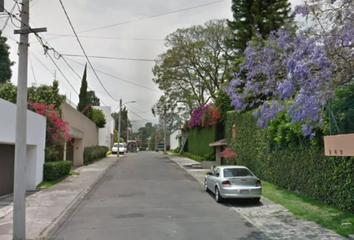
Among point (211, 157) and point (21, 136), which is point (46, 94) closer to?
point (21, 136)

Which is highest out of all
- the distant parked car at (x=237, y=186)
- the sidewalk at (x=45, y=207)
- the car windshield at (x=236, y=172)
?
the car windshield at (x=236, y=172)

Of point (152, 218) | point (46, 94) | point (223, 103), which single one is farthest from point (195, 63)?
point (152, 218)

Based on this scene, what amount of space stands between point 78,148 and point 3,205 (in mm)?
17482

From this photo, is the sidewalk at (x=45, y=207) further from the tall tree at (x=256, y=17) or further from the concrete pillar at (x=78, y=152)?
the tall tree at (x=256, y=17)

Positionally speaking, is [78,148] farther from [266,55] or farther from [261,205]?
[266,55]

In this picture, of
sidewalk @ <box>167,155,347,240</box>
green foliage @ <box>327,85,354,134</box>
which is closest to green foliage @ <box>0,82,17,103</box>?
sidewalk @ <box>167,155,347,240</box>

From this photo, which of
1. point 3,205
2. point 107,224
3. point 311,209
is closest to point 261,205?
point 311,209

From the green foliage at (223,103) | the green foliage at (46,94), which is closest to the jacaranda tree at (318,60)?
the green foliage at (46,94)

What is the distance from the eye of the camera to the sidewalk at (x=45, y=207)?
8620mm

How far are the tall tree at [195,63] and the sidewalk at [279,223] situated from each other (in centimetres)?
2330

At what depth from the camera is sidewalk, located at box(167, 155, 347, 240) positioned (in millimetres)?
8234

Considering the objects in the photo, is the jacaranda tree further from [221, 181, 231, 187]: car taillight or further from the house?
the house

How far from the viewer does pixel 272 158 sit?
1689 cm

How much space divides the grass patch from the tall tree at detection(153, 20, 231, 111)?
70.9 ft
